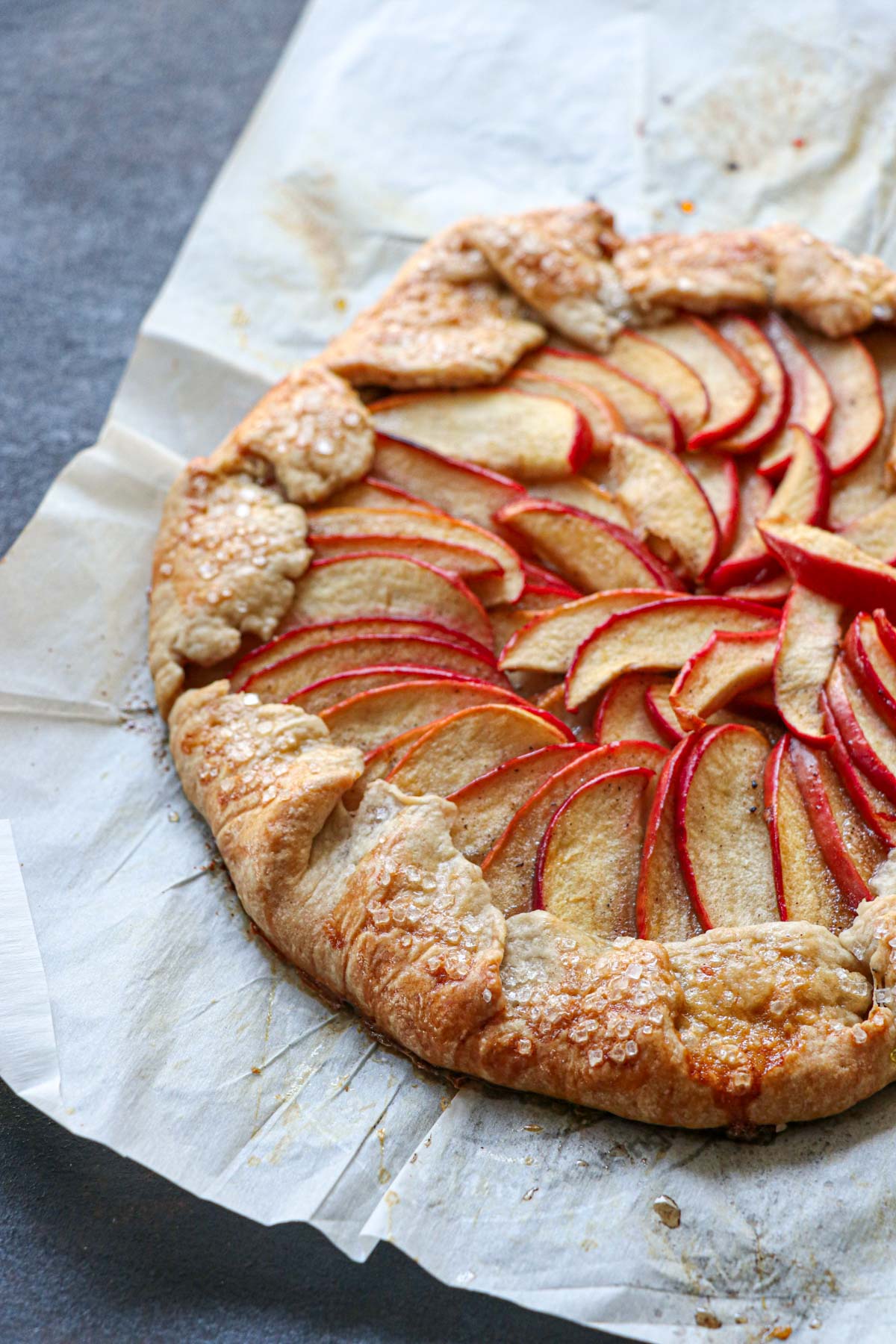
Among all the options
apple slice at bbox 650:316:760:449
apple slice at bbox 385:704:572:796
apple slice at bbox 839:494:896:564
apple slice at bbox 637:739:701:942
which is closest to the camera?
apple slice at bbox 637:739:701:942

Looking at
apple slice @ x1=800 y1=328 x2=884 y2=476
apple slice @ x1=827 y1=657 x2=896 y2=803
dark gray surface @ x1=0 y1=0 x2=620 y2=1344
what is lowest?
dark gray surface @ x1=0 y1=0 x2=620 y2=1344

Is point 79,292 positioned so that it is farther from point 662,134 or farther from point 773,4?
point 773,4

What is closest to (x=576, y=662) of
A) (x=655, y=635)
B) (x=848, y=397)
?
(x=655, y=635)

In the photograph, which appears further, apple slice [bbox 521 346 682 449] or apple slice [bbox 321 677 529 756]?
apple slice [bbox 521 346 682 449]

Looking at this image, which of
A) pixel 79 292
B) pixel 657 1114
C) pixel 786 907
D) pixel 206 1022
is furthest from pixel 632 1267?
pixel 79 292

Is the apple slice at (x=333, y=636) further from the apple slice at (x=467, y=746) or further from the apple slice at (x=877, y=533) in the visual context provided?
the apple slice at (x=877, y=533)

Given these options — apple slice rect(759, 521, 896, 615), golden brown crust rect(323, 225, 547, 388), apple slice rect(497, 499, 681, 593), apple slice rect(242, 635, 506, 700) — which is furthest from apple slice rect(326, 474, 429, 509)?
apple slice rect(759, 521, 896, 615)

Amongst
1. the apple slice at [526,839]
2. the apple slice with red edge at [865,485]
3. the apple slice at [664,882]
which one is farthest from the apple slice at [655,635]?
the apple slice with red edge at [865,485]

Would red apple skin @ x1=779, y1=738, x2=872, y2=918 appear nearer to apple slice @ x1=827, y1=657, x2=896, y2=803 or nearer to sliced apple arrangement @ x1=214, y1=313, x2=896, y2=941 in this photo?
sliced apple arrangement @ x1=214, y1=313, x2=896, y2=941
